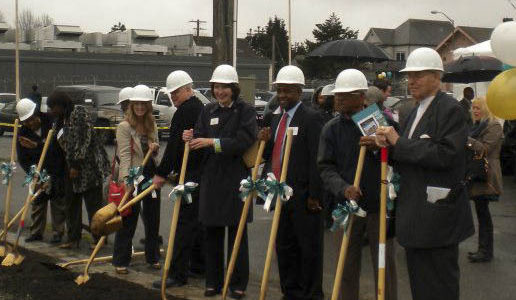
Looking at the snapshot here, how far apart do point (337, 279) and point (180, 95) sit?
2.80 m

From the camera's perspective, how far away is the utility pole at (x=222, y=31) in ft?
35.2

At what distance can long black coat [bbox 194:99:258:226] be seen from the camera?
268 inches

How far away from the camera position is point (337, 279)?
5.37 meters

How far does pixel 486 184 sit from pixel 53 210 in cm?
502

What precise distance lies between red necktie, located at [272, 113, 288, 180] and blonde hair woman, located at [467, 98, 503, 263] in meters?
2.57

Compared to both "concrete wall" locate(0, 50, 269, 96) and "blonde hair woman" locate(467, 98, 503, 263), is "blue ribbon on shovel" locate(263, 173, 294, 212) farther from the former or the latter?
"concrete wall" locate(0, 50, 269, 96)

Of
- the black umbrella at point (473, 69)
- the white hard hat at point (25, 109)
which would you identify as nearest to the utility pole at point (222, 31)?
the white hard hat at point (25, 109)

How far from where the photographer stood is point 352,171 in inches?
226

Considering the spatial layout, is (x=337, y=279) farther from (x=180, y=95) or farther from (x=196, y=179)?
(x=180, y=95)

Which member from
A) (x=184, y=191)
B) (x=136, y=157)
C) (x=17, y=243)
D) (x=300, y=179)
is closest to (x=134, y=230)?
(x=136, y=157)

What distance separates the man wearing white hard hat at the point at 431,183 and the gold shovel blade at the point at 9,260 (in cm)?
494

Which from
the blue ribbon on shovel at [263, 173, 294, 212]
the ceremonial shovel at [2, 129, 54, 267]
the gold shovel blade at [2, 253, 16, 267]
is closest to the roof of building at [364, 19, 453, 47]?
the ceremonial shovel at [2, 129, 54, 267]

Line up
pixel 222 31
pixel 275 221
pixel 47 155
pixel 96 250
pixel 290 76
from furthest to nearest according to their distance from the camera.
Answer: pixel 222 31
pixel 47 155
pixel 96 250
pixel 290 76
pixel 275 221

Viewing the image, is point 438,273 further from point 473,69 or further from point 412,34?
point 412,34
